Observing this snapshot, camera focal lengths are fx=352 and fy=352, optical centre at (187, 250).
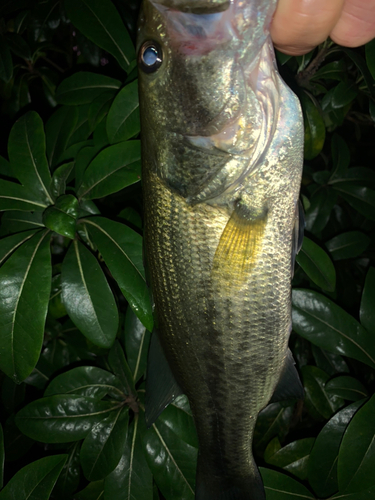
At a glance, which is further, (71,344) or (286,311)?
(71,344)

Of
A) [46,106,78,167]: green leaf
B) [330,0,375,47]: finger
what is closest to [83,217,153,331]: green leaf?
[46,106,78,167]: green leaf

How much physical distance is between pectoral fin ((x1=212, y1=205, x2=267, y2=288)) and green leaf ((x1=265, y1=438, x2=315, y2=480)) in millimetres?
1200

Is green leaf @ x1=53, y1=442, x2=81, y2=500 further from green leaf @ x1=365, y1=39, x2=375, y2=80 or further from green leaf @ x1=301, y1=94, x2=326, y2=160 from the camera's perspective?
green leaf @ x1=365, y1=39, x2=375, y2=80

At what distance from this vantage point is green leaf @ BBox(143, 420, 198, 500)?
1514mm

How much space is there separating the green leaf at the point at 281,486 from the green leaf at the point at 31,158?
1.52m

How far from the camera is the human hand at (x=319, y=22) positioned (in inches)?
28.4

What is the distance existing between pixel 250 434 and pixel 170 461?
56 cm

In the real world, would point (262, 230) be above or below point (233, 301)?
above

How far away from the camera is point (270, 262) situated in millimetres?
950

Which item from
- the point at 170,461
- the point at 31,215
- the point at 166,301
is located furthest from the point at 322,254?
the point at 31,215

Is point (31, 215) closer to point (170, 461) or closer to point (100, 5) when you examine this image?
point (100, 5)

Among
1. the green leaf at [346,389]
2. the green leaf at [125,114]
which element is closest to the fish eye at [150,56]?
the green leaf at [125,114]

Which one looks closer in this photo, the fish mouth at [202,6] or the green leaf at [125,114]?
the fish mouth at [202,6]

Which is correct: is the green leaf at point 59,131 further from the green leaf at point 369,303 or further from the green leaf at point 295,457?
the green leaf at point 295,457
